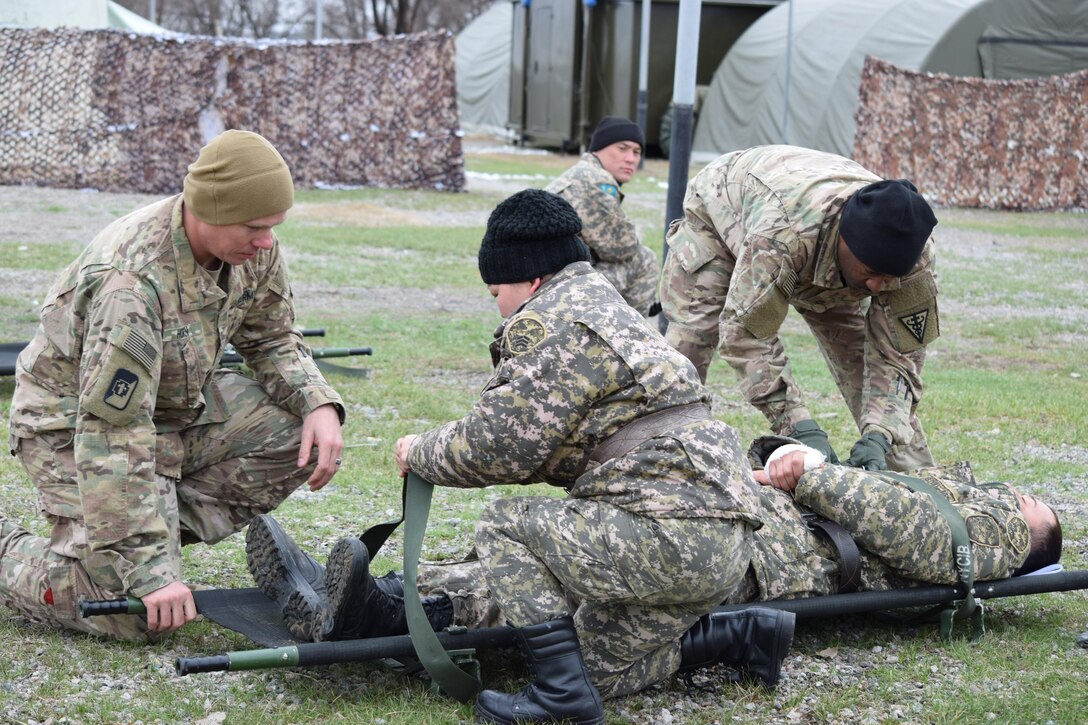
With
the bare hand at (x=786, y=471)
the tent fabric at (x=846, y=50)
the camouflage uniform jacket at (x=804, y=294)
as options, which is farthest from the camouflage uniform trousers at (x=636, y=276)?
the tent fabric at (x=846, y=50)

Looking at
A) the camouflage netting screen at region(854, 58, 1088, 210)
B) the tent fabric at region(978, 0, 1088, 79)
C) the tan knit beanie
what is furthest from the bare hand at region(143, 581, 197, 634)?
the tent fabric at region(978, 0, 1088, 79)

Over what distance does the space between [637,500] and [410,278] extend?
344 inches

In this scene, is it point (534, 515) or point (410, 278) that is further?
point (410, 278)

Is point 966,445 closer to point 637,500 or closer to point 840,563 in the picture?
point 840,563

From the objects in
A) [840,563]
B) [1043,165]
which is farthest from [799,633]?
[1043,165]

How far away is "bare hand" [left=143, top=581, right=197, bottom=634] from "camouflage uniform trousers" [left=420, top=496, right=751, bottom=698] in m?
0.87

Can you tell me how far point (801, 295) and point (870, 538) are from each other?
1.38 m

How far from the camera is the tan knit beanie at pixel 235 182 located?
3650 millimetres

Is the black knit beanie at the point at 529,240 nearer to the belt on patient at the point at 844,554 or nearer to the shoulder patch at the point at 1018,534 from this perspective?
the belt on patient at the point at 844,554

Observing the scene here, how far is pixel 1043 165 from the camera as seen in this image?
2019 cm

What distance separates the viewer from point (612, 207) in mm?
8062

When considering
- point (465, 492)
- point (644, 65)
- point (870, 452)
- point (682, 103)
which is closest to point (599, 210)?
point (682, 103)

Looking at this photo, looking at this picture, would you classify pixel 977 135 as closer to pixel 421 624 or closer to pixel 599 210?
pixel 599 210

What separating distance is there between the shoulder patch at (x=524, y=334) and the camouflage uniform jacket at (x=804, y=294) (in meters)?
1.73
